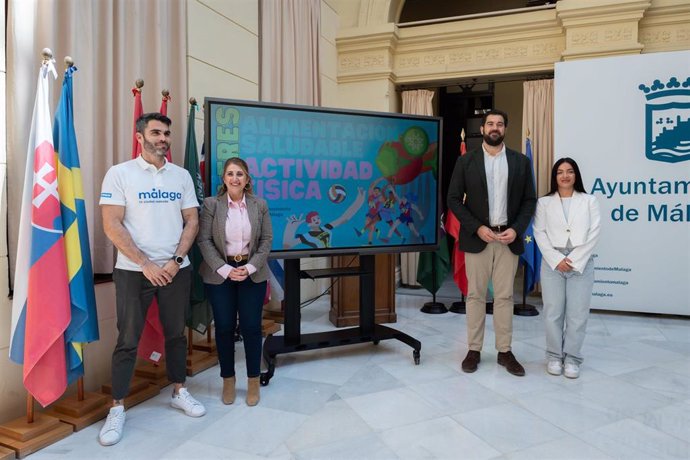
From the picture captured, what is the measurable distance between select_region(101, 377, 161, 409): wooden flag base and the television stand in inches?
25.5

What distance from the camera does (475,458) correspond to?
202cm

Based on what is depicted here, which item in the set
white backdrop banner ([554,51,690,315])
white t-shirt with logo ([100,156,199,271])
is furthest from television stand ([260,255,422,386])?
white backdrop banner ([554,51,690,315])

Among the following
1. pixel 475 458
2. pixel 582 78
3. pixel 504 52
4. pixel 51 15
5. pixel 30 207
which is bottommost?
pixel 475 458

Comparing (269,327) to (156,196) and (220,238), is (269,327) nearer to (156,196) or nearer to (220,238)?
(220,238)

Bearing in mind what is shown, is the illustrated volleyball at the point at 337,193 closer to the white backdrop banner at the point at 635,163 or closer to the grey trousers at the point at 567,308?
the grey trousers at the point at 567,308

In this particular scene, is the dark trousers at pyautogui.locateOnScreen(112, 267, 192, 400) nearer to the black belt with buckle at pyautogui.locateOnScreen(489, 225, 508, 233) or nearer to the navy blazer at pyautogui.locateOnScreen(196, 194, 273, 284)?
the navy blazer at pyautogui.locateOnScreen(196, 194, 273, 284)

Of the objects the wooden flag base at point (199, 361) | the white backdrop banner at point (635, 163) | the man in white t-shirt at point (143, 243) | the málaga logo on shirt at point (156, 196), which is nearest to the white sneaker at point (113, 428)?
the man in white t-shirt at point (143, 243)

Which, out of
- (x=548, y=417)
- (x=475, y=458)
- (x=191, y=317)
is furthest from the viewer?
(x=191, y=317)

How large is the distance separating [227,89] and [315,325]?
2.14 meters

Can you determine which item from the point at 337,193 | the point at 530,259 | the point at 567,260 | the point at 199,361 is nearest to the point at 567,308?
the point at 567,260

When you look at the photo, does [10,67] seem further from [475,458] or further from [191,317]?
[475,458]

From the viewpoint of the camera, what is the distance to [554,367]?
2.99 m

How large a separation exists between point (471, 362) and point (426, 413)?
0.72 meters

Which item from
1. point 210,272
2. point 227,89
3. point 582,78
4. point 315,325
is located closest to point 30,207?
point 210,272
